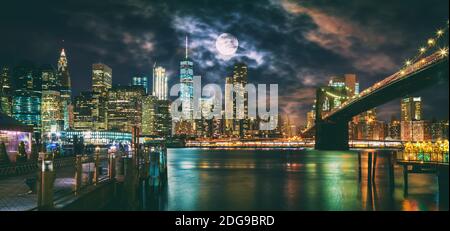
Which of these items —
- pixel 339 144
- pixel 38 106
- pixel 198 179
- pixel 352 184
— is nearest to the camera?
pixel 352 184

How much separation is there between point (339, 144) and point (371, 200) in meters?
83.3

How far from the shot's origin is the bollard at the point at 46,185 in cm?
1288

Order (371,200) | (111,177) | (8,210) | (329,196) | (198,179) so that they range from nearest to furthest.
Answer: (8,210)
(111,177)
(371,200)
(329,196)
(198,179)

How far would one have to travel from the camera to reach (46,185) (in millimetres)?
13062

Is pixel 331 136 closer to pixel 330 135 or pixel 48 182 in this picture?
pixel 330 135

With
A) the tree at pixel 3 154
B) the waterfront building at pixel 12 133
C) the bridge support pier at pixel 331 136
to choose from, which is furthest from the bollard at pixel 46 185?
the bridge support pier at pixel 331 136

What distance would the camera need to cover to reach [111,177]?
890 inches

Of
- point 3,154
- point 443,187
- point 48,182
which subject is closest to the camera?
point 48,182

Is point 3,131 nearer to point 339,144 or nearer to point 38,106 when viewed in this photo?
point 339,144

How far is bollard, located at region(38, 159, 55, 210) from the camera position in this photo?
42.3 ft

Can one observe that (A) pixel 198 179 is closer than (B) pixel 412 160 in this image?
No

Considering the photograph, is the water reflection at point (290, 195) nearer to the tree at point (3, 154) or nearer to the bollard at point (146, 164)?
the bollard at point (146, 164)

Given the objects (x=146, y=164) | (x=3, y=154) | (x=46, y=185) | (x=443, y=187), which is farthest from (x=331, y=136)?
(x=46, y=185)
